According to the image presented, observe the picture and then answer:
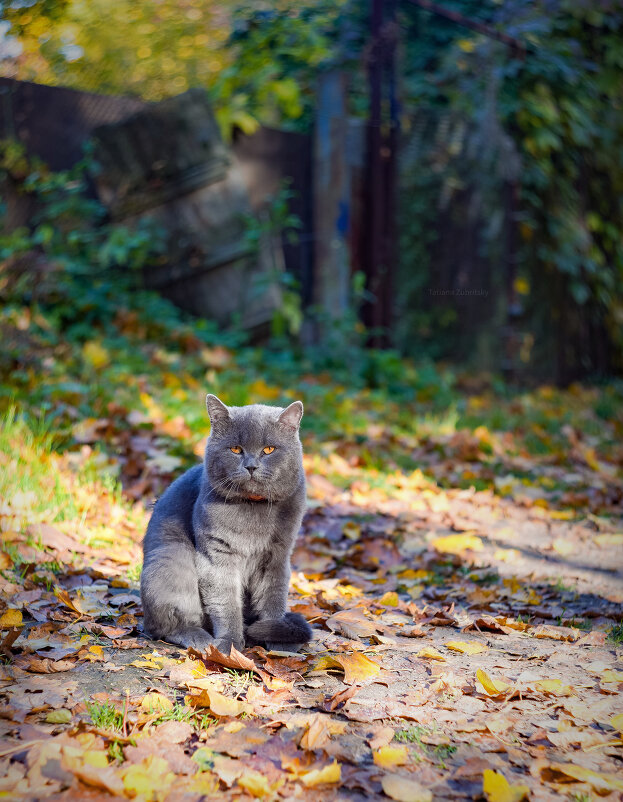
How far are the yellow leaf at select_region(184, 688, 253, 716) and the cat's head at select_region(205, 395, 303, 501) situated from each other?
0.69m

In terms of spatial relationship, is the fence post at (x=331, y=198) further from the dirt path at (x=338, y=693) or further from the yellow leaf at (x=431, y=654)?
the yellow leaf at (x=431, y=654)

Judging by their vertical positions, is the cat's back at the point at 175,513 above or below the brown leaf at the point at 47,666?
above

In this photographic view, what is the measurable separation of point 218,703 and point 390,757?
0.51 meters

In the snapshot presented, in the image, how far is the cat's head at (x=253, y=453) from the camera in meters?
2.57

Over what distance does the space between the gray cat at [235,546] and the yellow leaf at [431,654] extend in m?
0.41

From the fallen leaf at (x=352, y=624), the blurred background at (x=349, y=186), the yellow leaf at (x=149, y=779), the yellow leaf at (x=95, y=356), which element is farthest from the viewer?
the blurred background at (x=349, y=186)

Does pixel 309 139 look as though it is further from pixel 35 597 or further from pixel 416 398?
pixel 35 597

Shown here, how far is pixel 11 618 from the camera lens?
8.50 feet

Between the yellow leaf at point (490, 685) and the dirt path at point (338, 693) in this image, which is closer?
the dirt path at point (338, 693)

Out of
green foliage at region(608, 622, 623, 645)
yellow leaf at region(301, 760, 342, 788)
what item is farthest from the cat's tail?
green foliage at region(608, 622, 623, 645)

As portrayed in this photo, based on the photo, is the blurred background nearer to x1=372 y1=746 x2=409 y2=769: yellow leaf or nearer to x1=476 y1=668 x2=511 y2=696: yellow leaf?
x1=476 y1=668 x2=511 y2=696: yellow leaf

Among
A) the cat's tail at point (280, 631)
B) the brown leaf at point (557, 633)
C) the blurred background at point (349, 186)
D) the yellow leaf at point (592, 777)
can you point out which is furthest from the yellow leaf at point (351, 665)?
the blurred background at point (349, 186)

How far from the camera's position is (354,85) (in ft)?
26.7

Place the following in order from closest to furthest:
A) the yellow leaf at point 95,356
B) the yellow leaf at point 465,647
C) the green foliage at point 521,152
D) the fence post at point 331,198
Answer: the yellow leaf at point 465,647, the yellow leaf at point 95,356, the fence post at point 331,198, the green foliage at point 521,152
